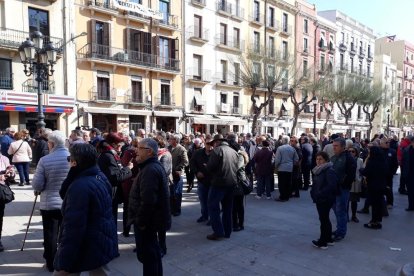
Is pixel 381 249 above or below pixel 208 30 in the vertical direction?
below

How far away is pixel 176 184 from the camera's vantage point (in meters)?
7.18

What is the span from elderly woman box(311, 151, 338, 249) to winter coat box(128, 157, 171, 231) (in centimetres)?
269

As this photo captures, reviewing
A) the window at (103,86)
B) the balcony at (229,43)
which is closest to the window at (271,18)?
the balcony at (229,43)

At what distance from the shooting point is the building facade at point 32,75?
59.3 feet

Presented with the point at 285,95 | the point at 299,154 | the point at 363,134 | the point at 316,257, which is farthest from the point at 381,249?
the point at 363,134

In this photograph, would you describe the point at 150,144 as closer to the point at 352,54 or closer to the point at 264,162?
the point at 264,162

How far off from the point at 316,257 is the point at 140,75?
2138 centimetres

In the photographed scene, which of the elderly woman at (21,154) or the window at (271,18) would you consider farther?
the window at (271,18)

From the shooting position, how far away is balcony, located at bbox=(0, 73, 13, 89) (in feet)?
59.7

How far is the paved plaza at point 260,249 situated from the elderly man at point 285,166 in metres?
1.52

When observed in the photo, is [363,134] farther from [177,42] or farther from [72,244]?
[72,244]

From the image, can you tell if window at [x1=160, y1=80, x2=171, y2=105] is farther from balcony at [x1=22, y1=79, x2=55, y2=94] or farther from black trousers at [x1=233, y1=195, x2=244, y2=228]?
black trousers at [x1=233, y1=195, x2=244, y2=228]

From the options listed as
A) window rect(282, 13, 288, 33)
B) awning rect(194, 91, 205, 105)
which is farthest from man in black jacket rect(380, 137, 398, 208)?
window rect(282, 13, 288, 33)

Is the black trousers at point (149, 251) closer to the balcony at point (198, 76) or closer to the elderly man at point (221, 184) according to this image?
the elderly man at point (221, 184)
